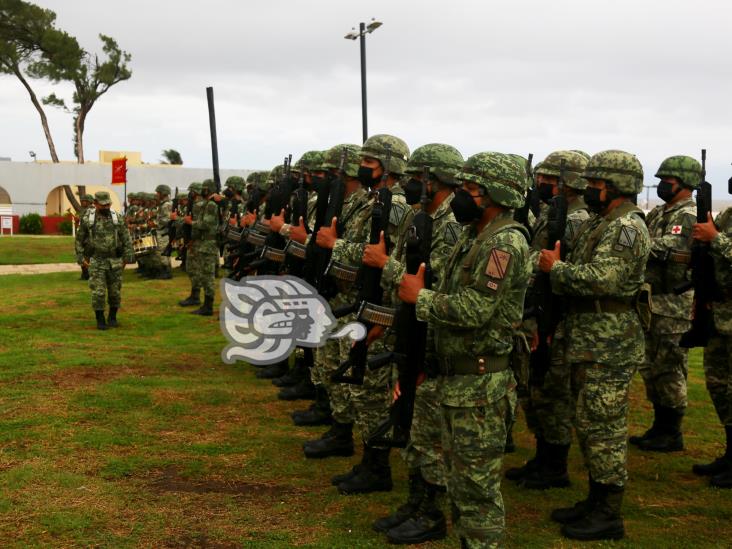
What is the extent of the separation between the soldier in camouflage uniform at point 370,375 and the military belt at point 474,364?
1.30 meters

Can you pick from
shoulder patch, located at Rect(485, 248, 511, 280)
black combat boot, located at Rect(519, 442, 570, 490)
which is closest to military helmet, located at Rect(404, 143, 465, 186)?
shoulder patch, located at Rect(485, 248, 511, 280)

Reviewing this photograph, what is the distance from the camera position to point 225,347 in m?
10.9

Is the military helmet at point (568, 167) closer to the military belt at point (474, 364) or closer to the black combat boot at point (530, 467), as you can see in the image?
the black combat boot at point (530, 467)

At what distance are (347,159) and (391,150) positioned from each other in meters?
0.58

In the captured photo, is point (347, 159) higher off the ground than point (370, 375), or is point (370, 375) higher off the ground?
point (347, 159)

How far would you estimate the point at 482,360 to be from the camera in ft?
12.9

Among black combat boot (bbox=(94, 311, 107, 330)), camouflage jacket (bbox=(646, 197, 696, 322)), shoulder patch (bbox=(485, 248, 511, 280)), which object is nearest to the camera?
shoulder patch (bbox=(485, 248, 511, 280))

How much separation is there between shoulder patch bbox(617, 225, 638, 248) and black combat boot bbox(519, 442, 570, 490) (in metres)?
1.86

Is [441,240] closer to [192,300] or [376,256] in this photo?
[376,256]

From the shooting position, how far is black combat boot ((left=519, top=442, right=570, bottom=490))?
579cm

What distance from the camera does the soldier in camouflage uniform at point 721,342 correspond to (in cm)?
564

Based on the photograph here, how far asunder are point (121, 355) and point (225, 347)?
146cm

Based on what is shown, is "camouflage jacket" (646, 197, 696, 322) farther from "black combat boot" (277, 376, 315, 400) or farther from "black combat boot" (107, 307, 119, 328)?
"black combat boot" (107, 307, 119, 328)

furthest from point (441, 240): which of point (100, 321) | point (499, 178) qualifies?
point (100, 321)
